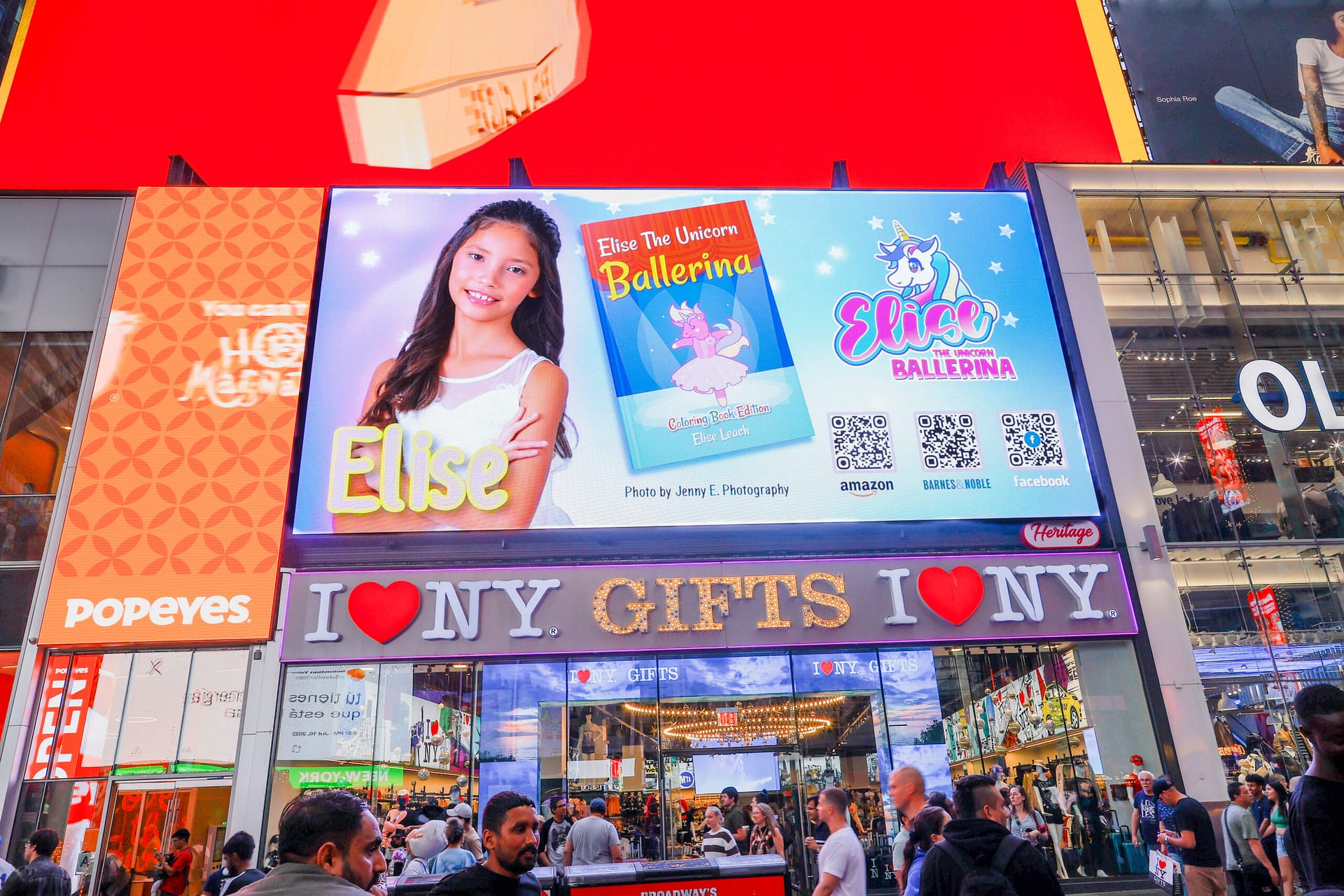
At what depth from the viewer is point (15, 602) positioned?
14734 mm

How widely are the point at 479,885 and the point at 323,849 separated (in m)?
0.93

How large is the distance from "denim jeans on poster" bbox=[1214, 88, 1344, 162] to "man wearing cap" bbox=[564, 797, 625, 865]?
68.4 feet

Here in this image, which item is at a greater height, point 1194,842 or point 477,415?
point 477,415

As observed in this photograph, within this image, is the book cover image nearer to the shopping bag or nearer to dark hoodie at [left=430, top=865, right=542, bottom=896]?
the shopping bag

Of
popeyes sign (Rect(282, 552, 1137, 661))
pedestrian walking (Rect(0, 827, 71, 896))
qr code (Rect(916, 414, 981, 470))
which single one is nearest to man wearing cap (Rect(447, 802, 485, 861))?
pedestrian walking (Rect(0, 827, 71, 896))

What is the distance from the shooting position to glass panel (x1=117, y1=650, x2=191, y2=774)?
45.9 ft

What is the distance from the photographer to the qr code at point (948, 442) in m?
16.5

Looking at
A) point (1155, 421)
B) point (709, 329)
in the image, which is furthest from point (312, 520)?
point (1155, 421)

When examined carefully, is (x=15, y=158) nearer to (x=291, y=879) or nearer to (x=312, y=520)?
(x=312, y=520)

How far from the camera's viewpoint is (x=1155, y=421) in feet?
57.4

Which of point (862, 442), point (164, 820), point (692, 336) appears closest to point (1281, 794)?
point (862, 442)

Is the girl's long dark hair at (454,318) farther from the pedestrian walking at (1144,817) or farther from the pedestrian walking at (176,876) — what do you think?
the pedestrian walking at (1144,817)

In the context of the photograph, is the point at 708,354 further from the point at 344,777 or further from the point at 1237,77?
the point at 1237,77

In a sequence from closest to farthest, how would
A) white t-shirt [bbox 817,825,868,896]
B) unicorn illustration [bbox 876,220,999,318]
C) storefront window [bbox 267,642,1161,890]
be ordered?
1. white t-shirt [bbox 817,825,868,896]
2. storefront window [bbox 267,642,1161,890]
3. unicorn illustration [bbox 876,220,999,318]
